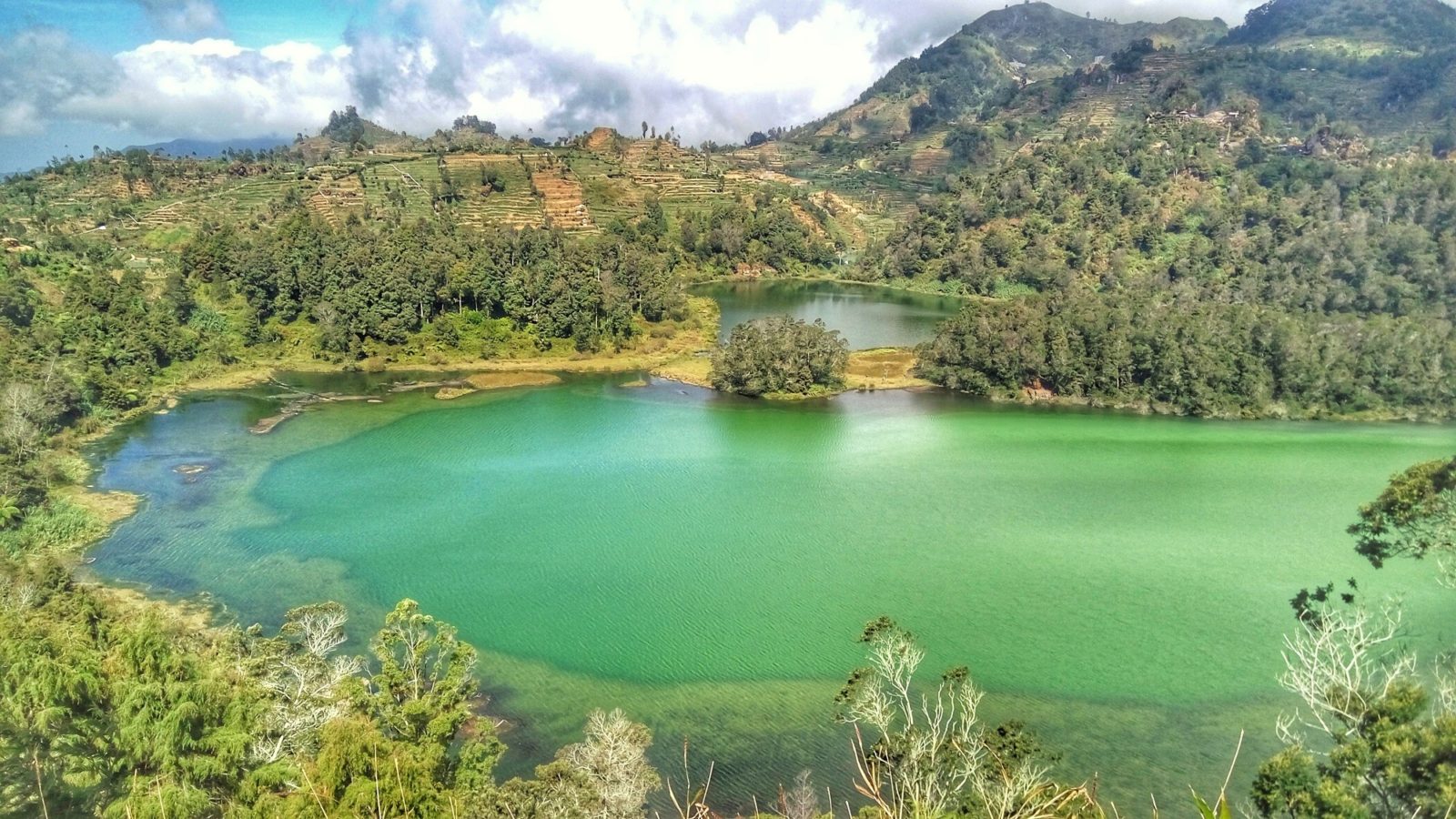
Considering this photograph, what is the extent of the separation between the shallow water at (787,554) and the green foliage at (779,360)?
16.4 ft

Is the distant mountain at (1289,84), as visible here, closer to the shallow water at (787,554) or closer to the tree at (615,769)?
the shallow water at (787,554)

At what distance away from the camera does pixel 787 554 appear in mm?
24219

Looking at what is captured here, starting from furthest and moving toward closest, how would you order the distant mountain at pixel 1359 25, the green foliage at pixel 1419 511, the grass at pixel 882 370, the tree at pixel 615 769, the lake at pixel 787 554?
the distant mountain at pixel 1359 25
the grass at pixel 882 370
the lake at pixel 787 554
the green foliage at pixel 1419 511
the tree at pixel 615 769

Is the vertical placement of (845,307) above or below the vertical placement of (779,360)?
above

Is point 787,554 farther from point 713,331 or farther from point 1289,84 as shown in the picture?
point 1289,84

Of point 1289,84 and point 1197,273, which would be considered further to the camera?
point 1289,84

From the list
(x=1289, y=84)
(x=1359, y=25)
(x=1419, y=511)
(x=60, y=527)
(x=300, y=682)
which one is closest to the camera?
(x=300, y=682)

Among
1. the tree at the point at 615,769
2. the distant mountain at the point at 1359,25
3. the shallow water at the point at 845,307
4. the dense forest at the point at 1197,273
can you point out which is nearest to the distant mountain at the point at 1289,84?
the distant mountain at the point at 1359,25

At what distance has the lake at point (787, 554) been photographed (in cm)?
1755

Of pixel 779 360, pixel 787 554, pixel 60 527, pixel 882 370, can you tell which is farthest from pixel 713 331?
pixel 60 527

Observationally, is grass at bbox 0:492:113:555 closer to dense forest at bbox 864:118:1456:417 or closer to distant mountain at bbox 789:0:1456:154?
dense forest at bbox 864:118:1456:417

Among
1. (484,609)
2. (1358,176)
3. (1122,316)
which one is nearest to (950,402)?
Result: (1122,316)

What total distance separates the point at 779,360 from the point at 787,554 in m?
20.7

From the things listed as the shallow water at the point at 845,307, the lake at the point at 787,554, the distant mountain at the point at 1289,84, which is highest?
the distant mountain at the point at 1289,84
